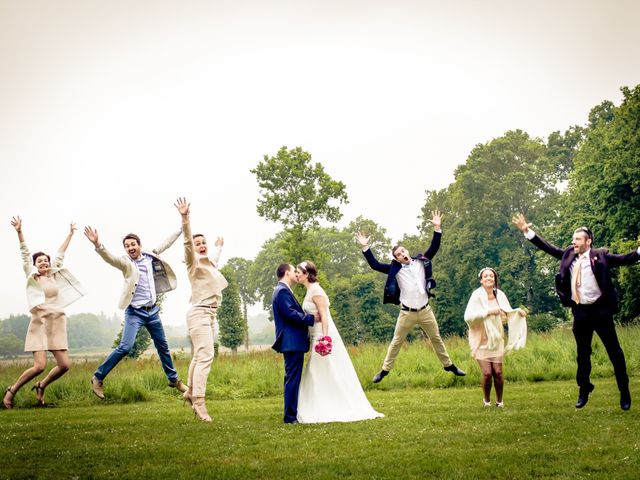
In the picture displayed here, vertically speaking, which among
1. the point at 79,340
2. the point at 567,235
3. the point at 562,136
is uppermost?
the point at 562,136

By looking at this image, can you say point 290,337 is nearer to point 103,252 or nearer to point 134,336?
point 134,336

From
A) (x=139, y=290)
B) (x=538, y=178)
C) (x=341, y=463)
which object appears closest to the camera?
(x=341, y=463)

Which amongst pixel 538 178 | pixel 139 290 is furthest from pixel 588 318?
pixel 538 178

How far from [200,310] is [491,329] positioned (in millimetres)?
4855

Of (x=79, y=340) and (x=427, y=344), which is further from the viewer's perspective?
(x=79, y=340)

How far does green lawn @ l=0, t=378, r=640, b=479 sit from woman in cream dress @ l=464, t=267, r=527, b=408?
0.63m

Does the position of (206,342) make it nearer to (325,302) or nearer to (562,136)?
(325,302)

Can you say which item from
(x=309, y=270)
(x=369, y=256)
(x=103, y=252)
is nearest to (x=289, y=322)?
(x=309, y=270)

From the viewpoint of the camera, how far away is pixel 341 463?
772cm

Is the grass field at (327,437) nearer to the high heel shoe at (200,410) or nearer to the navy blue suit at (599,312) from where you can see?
the high heel shoe at (200,410)

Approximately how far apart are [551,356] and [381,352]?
196 inches

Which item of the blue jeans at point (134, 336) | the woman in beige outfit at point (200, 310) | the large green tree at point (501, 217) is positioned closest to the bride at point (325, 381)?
the woman in beige outfit at point (200, 310)

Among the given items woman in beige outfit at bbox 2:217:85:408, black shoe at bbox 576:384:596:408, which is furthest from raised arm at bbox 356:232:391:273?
woman in beige outfit at bbox 2:217:85:408

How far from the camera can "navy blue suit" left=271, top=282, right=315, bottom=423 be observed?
11.1 meters
